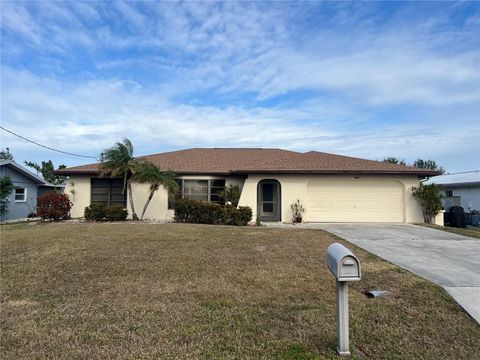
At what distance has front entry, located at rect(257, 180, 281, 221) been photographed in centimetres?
1850

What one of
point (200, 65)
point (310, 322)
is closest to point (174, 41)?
point (200, 65)

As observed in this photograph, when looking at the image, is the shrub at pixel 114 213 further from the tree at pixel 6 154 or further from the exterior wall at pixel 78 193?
the tree at pixel 6 154

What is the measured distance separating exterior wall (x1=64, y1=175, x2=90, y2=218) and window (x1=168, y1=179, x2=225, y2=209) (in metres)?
4.74

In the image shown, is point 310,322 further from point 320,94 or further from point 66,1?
point 320,94

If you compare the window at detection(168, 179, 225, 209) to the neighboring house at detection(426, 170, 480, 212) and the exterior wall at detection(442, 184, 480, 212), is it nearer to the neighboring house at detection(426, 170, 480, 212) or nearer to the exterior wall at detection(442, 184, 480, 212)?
the neighboring house at detection(426, 170, 480, 212)

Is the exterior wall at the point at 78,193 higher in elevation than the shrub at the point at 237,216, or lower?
higher

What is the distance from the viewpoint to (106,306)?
5.23 meters

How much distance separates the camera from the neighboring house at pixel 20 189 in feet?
75.5

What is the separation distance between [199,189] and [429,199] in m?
11.9

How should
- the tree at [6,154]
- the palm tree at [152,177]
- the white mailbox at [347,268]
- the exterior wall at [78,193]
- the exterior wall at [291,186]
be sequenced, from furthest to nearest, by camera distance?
the tree at [6,154], the exterior wall at [78,193], the exterior wall at [291,186], the palm tree at [152,177], the white mailbox at [347,268]

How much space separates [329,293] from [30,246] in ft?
26.9

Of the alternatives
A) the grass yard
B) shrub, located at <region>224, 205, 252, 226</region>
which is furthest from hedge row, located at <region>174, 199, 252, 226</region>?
the grass yard

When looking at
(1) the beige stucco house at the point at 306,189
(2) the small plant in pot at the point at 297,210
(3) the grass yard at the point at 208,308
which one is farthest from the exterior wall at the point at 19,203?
(2) the small plant in pot at the point at 297,210

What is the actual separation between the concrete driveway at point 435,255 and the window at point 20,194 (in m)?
22.6
